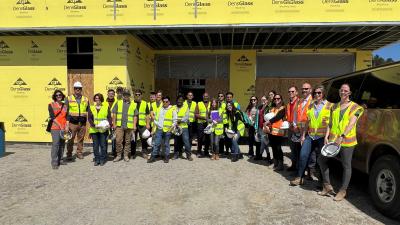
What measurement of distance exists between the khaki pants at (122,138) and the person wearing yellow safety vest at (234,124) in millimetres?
2573

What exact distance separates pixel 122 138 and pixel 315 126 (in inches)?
189

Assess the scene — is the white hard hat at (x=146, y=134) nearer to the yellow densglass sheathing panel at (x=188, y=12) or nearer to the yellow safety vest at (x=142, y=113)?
the yellow safety vest at (x=142, y=113)

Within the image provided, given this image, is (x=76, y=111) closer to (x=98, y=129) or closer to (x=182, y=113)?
(x=98, y=129)

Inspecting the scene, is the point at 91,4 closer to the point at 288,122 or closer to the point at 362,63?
the point at 288,122

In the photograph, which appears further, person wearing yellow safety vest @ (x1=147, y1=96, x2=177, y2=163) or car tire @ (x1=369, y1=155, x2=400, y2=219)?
person wearing yellow safety vest @ (x1=147, y1=96, x2=177, y2=163)

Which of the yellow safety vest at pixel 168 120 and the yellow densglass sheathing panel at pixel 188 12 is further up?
the yellow densglass sheathing panel at pixel 188 12

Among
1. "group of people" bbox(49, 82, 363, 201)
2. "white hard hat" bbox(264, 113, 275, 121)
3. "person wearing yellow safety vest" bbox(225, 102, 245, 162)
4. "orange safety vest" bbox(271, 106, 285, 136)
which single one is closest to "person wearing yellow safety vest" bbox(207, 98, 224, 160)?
"group of people" bbox(49, 82, 363, 201)

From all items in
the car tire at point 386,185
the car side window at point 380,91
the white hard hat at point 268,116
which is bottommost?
the car tire at point 386,185

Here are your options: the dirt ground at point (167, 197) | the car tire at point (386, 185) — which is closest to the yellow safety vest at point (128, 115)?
the dirt ground at point (167, 197)

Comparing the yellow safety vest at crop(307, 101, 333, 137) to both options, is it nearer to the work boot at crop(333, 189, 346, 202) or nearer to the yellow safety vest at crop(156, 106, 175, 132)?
the work boot at crop(333, 189, 346, 202)

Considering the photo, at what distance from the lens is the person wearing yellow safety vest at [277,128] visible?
22.0 ft

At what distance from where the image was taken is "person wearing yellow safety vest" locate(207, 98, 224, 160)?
796 centimetres

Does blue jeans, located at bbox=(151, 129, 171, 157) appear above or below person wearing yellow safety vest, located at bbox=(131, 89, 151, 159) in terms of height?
below

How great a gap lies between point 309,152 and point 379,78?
1.70 meters
